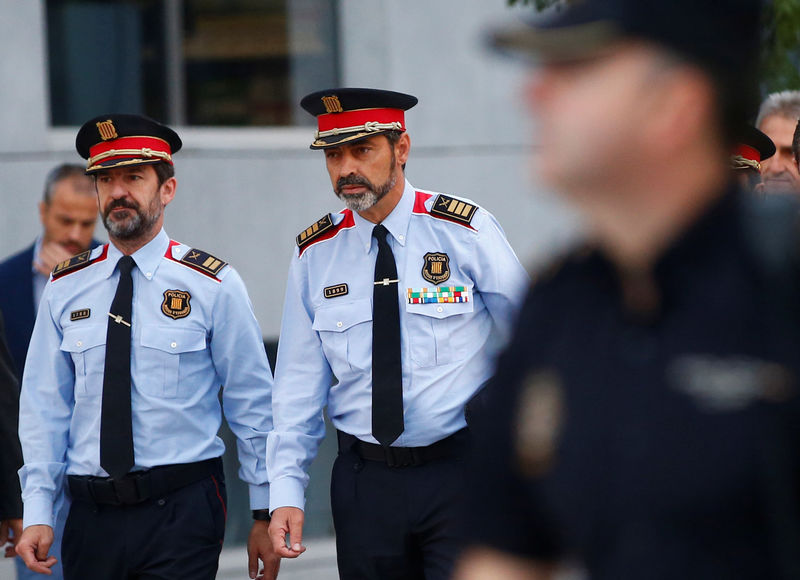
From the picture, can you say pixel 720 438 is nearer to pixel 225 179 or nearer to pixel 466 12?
pixel 225 179

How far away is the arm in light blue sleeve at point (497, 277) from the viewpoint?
164 inches

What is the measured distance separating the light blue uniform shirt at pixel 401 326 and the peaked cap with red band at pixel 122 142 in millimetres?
768

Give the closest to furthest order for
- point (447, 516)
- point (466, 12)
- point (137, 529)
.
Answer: point (447, 516) → point (137, 529) → point (466, 12)

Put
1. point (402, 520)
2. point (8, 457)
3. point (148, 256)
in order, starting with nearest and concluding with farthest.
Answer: point (402, 520) < point (148, 256) < point (8, 457)

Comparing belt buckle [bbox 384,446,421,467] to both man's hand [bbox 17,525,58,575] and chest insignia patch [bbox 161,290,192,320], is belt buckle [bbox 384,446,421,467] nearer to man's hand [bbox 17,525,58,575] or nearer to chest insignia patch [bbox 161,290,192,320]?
chest insignia patch [bbox 161,290,192,320]

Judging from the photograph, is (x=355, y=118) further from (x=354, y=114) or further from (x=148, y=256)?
(x=148, y=256)

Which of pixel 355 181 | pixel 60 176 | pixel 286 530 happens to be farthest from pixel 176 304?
pixel 60 176

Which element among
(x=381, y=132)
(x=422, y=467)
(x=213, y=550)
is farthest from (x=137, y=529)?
(x=381, y=132)

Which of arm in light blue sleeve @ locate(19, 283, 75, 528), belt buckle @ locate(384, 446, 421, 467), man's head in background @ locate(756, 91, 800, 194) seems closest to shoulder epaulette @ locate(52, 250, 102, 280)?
arm in light blue sleeve @ locate(19, 283, 75, 528)

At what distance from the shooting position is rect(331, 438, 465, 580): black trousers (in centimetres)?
404

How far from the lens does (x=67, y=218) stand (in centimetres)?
565

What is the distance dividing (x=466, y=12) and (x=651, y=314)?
267 inches

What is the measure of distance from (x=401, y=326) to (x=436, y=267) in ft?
0.81

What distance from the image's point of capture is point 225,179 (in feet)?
24.3
